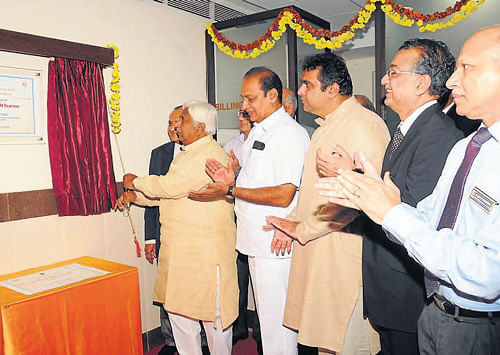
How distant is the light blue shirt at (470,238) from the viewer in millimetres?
1129

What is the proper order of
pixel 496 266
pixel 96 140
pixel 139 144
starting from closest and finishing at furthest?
pixel 496 266
pixel 96 140
pixel 139 144

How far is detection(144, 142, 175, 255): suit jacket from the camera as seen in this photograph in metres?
3.34

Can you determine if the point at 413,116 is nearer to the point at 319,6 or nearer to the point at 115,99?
the point at 115,99

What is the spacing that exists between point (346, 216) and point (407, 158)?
0.51 meters

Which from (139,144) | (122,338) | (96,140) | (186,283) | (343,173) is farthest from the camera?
(139,144)

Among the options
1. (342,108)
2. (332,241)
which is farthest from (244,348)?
(342,108)

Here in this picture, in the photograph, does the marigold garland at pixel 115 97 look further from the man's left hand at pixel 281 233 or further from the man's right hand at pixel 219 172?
the man's left hand at pixel 281 233

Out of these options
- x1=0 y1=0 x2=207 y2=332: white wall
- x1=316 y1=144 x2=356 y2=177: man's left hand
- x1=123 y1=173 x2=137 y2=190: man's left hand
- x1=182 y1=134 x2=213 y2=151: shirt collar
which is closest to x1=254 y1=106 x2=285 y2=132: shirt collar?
x1=182 y1=134 x2=213 y2=151: shirt collar

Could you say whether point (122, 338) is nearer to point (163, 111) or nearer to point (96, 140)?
point (96, 140)

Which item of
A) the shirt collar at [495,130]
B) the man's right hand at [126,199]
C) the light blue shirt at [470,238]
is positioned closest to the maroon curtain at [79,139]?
the man's right hand at [126,199]

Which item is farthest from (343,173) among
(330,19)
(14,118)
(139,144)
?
(330,19)

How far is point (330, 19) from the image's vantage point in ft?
17.2

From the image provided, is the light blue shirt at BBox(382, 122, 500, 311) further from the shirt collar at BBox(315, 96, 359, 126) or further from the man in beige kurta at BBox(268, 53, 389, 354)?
the shirt collar at BBox(315, 96, 359, 126)

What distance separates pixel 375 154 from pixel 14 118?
2188 millimetres
